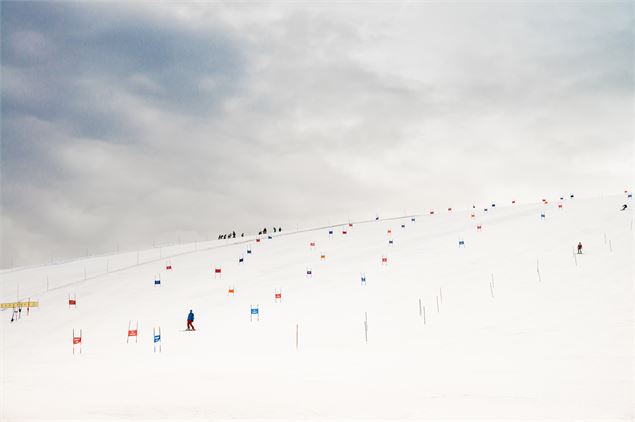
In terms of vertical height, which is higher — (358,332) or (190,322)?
(190,322)

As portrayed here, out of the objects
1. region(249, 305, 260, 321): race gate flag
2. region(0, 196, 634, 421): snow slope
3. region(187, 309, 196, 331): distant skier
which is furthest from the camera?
region(249, 305, 260, 321): race gate flag

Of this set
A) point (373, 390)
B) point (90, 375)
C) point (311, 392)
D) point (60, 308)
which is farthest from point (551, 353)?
point (60, 308)

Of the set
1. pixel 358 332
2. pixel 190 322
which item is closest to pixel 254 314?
pixel 190 322

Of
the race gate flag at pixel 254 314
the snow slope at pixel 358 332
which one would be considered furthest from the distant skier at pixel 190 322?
the race gate flag at pixel 254 314

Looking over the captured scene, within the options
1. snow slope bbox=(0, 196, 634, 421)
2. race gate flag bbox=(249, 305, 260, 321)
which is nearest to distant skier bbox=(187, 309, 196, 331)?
snow slope bbox=(0, 196, 634, 421)

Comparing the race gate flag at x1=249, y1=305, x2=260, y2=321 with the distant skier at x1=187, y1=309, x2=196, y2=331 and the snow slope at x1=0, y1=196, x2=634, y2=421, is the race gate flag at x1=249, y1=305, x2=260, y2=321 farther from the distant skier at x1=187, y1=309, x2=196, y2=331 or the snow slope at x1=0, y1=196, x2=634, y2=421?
the distant skier at x1=187, y1=309, x2=196, y2=331

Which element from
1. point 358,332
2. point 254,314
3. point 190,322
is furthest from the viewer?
point 254,314

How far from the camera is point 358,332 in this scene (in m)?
25.2

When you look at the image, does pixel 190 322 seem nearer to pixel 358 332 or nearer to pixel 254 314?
pixel 254 314

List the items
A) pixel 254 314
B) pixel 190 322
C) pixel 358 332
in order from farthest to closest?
pixel 254 314, pixel 190 322, pixel 358 332

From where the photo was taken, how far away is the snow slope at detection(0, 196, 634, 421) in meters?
12.9

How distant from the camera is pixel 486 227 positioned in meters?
51.2

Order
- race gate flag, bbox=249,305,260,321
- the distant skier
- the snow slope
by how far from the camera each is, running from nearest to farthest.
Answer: the snow slope → the distant skier → race gate flag, bbox=249,305,260,321

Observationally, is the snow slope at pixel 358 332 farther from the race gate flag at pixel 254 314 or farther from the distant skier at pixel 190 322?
the race gate flag at pixel 254 314
